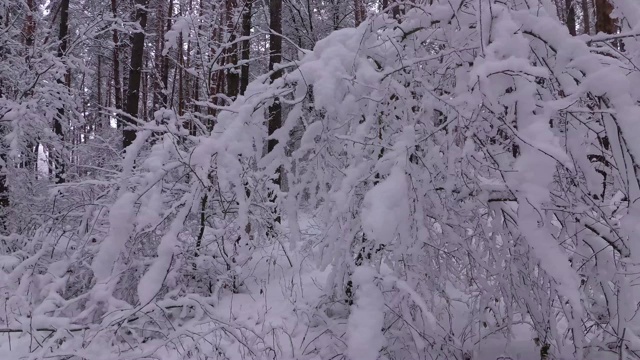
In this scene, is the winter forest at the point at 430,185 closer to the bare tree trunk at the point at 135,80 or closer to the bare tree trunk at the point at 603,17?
the bare tree trunk at the point at 603,17

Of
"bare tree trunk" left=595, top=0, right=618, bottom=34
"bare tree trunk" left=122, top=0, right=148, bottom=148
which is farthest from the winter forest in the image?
"bare tree trunk" left=122, top=0, right=148, bottom=148

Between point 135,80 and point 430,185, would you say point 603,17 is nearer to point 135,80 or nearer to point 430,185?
point 430,185

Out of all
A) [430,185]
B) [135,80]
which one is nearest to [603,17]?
[430,185]

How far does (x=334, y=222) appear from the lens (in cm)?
255

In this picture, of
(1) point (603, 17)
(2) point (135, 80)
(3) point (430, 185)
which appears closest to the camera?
(3) point (430, 185)

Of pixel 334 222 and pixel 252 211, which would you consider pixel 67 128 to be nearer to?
pixel 252 211

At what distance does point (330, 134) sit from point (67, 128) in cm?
728

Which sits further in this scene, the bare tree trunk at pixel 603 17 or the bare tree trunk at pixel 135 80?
the bare tree trunk at pixel 135 80

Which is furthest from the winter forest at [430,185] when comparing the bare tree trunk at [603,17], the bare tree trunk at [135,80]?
the bare tree trunk at [135,80]

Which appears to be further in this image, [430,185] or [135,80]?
[135,80]

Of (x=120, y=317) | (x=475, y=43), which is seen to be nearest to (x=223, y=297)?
(x=120, y=317)

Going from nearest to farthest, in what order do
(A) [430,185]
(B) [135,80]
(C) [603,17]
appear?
1. (A) [430,185]
2. (C) [603,17]
3. (B) [135,80]

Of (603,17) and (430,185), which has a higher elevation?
(603,17)

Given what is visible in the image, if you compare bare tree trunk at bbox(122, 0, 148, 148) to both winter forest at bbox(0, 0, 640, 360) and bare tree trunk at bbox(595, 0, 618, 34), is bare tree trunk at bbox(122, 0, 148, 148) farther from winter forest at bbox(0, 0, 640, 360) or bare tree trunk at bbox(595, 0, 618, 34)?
bare tree trunk at bbox(595, 0, 618, 34)
